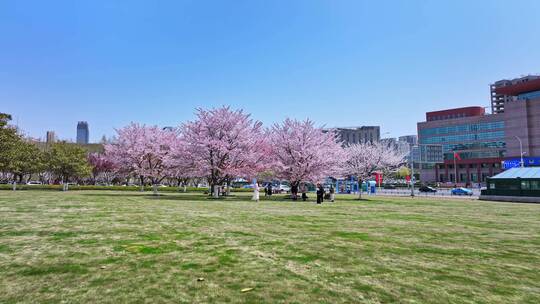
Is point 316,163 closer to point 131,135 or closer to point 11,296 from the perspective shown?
point 131,135

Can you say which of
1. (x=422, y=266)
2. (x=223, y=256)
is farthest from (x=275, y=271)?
(x=422, y=266)

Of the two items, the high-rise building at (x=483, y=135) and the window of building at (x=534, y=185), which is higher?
the high-rise building at (x=483, y=135)

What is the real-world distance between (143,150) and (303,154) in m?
23.8

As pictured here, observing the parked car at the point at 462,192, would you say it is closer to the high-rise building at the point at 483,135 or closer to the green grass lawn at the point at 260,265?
the high-rise building at the point at 483,135

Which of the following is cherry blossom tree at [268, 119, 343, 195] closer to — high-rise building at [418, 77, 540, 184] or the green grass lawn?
the green grass lawn

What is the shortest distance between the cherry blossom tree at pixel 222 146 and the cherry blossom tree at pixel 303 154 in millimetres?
2582

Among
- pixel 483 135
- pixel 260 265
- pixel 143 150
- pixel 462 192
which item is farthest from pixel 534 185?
pixel 483 135

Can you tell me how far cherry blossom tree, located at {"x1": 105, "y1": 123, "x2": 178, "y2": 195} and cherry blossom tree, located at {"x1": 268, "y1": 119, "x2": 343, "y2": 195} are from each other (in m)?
16.5

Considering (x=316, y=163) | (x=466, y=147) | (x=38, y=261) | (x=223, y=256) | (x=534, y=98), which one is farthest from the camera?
(x=466, y=147)

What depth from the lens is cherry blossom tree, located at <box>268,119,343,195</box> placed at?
3922 centimetres

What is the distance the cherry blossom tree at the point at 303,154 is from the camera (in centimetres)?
3922

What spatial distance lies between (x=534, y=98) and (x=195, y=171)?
4643 inches

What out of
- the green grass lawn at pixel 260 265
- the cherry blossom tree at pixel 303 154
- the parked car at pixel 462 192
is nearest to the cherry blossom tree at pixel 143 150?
the cherry blossom tree at pixel 303 154

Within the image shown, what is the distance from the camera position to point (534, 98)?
112938 millimetres
